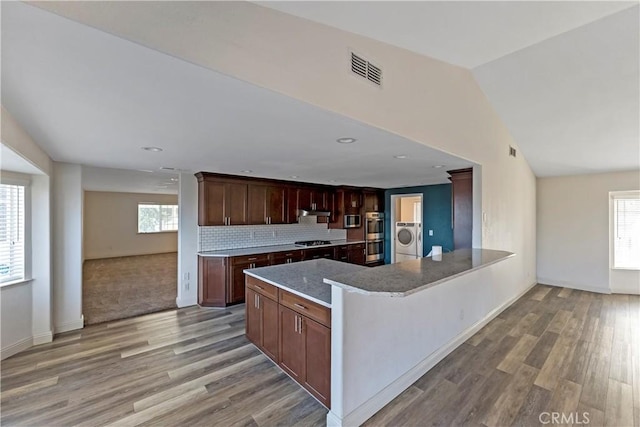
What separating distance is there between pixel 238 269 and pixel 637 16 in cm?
524

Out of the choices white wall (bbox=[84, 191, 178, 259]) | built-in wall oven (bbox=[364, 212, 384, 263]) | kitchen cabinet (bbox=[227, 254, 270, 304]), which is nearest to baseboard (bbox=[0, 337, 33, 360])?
kitchen cabinet (bbox=[227, 254, 270, 304])

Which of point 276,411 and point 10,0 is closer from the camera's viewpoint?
point 10,0

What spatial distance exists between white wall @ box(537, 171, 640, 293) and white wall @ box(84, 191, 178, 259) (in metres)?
11.3

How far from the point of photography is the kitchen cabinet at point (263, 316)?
2.63m

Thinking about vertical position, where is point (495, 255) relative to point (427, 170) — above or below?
below

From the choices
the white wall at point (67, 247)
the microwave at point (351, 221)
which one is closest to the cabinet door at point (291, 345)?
the white wall at point (67, 247)

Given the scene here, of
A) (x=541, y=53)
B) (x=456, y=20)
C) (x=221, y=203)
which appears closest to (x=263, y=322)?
(x=221, y=203)

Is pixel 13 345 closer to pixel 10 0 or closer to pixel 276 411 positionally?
pixel 276 411

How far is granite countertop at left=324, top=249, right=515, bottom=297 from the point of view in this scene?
1669mm

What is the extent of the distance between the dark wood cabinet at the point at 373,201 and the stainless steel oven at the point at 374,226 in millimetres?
134

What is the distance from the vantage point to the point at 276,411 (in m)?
2.04

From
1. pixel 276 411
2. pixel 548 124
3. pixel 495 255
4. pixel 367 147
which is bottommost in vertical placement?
pixel 276 411

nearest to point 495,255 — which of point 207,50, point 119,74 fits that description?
point 207,50

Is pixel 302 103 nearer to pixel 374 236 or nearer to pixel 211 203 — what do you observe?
pixel 211 203
